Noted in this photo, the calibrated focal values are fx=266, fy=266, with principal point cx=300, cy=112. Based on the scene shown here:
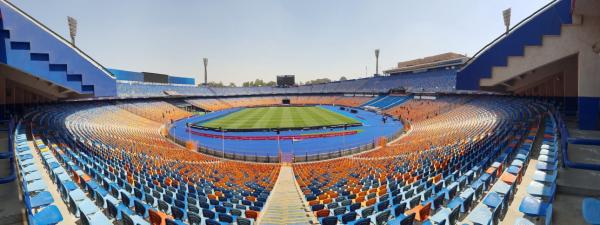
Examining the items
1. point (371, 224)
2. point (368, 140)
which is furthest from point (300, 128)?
point (371, 224)

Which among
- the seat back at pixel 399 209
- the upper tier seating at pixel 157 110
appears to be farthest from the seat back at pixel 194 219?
the upper tier seating at pixel 157 110

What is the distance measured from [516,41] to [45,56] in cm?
3248

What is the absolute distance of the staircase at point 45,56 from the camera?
47.3 feet

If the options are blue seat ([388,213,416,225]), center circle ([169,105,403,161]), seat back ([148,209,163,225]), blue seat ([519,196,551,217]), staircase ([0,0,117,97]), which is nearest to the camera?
blue seat ([519,196,551,217])

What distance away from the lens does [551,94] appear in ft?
89.7

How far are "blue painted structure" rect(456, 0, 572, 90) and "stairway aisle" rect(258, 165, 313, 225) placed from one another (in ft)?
63.9

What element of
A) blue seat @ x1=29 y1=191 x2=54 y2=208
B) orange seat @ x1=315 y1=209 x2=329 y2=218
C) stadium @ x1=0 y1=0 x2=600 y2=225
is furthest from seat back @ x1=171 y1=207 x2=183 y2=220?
orange seat @ x1=315 y1=209 x2=329 y2=218

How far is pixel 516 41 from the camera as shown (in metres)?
20.3

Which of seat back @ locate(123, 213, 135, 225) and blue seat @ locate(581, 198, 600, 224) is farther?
seat back @ locate(123, 213, 135, 225)

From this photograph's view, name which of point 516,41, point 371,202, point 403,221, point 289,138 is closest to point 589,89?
point 516,41

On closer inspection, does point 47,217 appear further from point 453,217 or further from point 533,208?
point 533,208

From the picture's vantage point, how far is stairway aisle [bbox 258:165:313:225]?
920 centimetres

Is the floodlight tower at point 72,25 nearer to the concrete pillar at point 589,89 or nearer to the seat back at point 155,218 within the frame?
the seat back at point 155,218

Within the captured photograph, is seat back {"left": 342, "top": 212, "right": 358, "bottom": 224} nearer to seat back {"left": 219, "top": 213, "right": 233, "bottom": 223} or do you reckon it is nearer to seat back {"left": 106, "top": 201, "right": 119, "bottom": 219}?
seat back {"left": 219, "top": 213, "right": 233, "bottom": 223}
